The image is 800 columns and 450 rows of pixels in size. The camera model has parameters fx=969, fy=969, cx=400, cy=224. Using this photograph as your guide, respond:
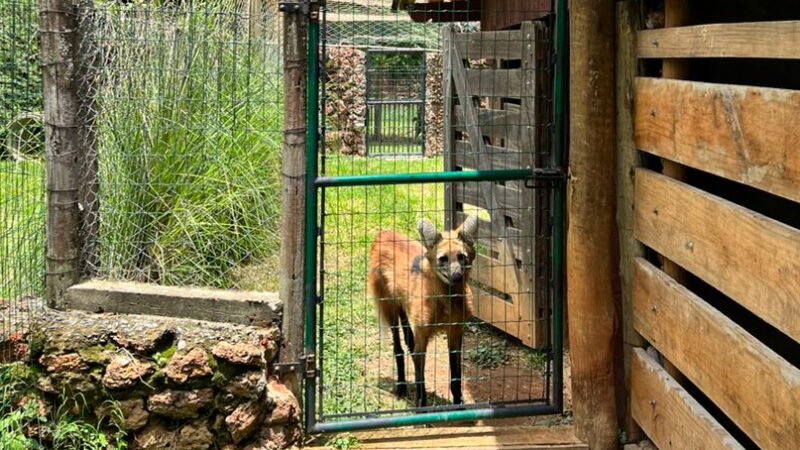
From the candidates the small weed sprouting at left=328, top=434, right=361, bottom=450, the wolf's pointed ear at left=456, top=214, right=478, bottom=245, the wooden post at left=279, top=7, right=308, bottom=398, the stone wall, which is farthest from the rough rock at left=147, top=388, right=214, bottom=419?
the wolf's pointed ear at left=456, top=214, right=478, bottom=245

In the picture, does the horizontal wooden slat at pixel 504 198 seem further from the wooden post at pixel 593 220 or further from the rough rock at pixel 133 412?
the rough rock at pixel 133 412

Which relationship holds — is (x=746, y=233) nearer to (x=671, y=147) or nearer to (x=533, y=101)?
(x=671, y=147)

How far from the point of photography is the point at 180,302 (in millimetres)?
5223

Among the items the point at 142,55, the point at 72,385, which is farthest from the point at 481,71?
the point at 72,385

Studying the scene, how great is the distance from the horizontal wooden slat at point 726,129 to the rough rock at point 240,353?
7.25 feet

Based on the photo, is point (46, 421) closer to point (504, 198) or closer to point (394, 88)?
point (504, 198)

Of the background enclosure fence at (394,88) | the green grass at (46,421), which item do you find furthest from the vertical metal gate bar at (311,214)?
the background enclosure fence at (394,88)

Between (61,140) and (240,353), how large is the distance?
5.02 feet

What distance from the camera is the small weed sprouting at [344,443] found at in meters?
5.29

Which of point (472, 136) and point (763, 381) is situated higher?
point (472, 136)

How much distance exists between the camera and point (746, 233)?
10.3 feet

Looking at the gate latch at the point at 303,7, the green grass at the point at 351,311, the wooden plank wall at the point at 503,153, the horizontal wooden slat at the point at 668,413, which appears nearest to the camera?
the horizontal wooden slat at the point at 668,413

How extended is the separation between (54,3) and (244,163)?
2105mm

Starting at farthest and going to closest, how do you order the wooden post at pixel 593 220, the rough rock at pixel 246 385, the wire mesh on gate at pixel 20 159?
1. the wire mesh on gate at pixel 20 159
2. the rough rock at pixel 246 385
3. the wooden post at pixel 593 220
